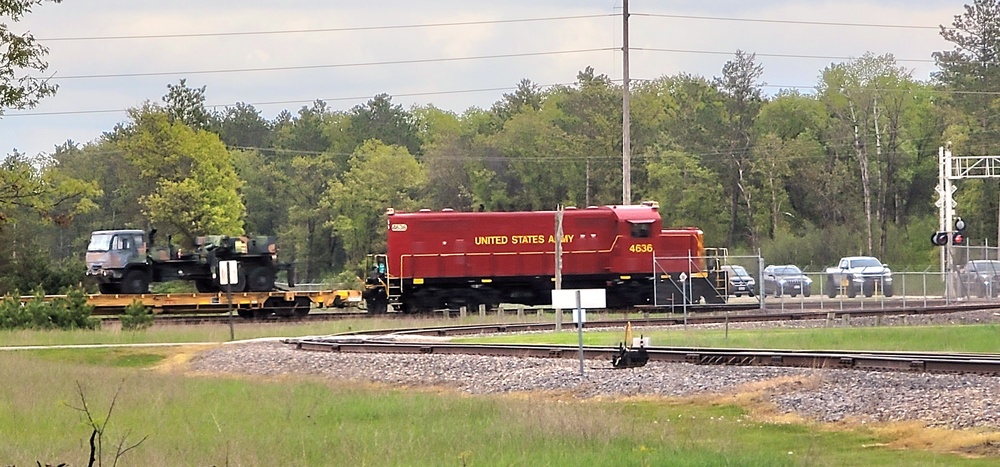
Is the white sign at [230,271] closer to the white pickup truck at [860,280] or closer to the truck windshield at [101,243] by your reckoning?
the truck windshield at [101,243]

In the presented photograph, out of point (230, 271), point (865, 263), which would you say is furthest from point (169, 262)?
point (865, 263)

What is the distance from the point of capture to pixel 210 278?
4953 centimetres

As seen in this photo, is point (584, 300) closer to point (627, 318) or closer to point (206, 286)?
point (627, 318)

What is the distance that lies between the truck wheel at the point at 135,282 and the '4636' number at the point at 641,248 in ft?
55.4

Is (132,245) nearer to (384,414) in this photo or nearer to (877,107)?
(384,414)

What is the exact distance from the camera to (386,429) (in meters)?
17.0

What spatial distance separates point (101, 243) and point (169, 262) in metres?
2.47

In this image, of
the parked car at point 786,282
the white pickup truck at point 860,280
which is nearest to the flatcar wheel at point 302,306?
the white pickup truck at point 860,280

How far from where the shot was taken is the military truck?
48.3m

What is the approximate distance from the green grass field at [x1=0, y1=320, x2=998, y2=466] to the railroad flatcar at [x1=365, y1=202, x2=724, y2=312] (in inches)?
890

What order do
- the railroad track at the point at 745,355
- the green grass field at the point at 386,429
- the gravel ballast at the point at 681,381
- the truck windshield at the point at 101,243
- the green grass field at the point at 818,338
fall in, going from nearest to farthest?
1. the green grass field at the point at 386,429
2. the gravel ballast at the point at 681,381
3. the railroad track at the point at 745,355
4. the green grass field at the point at 818,338
5. the truck windshield at the point at 101,243

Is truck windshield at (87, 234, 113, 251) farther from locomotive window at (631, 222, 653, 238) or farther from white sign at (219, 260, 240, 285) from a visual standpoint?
locomotive window at (631, 222, 653, 238)

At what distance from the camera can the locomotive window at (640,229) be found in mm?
47938

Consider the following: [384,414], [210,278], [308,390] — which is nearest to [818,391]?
[384,414]
